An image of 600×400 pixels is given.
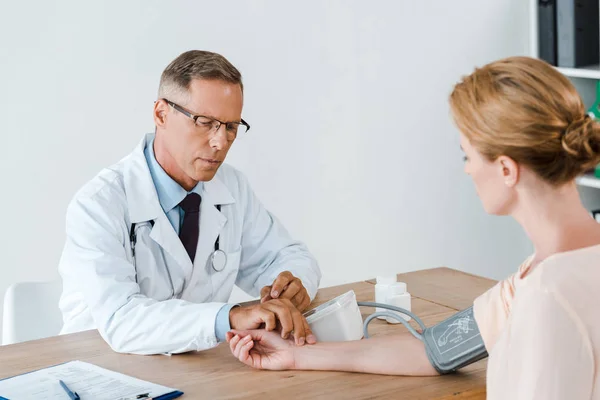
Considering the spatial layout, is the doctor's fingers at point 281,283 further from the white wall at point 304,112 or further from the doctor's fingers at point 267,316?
the white wall at point 304,112

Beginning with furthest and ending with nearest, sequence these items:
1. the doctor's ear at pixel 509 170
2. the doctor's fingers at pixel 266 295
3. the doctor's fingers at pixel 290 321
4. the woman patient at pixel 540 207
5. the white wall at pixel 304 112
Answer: the white wall at pixel 304 112 < the doctor's fingers at pixel 266 295 < the doctor's fingers at pixel 290 321 < the doctor's ear at pixel 509 170 < the woman patient at pixel 540 207

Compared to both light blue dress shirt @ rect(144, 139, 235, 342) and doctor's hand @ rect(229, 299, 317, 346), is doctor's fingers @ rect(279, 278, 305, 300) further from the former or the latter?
light blue dress shirt @ rect(144, 139, 235, 342)

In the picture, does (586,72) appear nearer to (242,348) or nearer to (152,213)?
(152,213)

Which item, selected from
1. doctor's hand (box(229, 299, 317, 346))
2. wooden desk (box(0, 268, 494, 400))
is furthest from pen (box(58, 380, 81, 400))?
doctor's hand (box(229, 299, 317, 346))

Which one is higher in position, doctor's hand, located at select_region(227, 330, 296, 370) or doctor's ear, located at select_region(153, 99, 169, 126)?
doctor's ear, located at select_region(153, 99, 169, 126)

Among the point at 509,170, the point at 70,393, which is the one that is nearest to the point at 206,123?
the point at 70,393

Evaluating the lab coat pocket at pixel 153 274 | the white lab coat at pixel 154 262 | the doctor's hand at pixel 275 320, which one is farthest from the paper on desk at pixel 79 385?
the lab coat pocket at pixel 153 274

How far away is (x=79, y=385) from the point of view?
1598 mm

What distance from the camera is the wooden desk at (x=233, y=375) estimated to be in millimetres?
1551

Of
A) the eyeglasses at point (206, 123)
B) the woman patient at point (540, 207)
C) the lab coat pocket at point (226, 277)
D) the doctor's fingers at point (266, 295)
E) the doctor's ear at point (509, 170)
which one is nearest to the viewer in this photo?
the woman patient at point (540, 207)

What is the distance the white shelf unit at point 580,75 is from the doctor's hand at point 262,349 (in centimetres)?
232

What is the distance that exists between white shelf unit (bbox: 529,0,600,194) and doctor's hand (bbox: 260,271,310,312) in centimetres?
202

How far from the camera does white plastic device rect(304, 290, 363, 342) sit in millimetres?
1823

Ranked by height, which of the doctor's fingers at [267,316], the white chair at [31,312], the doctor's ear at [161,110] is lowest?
the white chair at [31,312]
